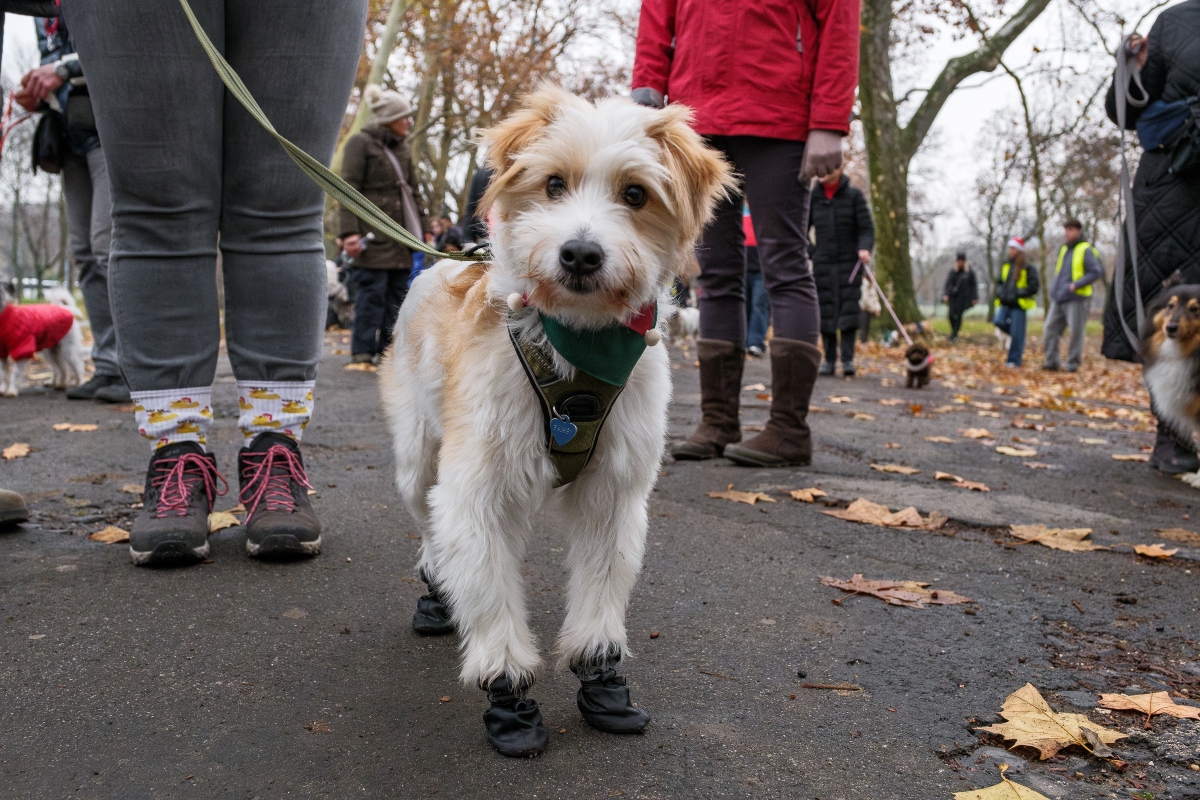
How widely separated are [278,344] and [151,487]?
63 cm

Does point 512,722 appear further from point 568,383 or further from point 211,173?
point 211,173

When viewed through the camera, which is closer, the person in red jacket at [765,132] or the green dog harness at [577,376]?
the green dog harness at [577,376]

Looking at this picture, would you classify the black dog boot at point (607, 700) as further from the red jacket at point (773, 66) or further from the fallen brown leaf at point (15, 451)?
the fallen brown leaf at point (15, 451)

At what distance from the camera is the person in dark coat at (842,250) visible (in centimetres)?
1218

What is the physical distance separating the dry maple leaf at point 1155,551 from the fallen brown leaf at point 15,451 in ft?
17.1

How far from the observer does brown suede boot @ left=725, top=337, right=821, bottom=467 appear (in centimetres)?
506

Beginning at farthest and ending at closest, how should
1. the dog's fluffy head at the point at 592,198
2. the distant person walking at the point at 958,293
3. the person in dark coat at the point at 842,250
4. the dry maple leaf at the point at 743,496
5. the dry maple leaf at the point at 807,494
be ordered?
the distant person walking at the point at 958,293 < the person in dark coat at the point at 842,250 < the dry maple leaf at the point at 807,494 < the dry maple leaf at the point at 743,496 < the dog's fluffy head at the point at 592,198

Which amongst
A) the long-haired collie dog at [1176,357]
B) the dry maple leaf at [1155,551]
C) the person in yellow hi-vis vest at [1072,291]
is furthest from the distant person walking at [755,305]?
the dry maple leaf at [1155,551]

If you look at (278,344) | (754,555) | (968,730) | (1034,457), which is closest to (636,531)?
(968,730)

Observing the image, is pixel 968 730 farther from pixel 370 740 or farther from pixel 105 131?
pixel 105 131

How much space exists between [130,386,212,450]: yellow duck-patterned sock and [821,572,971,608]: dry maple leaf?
225cm

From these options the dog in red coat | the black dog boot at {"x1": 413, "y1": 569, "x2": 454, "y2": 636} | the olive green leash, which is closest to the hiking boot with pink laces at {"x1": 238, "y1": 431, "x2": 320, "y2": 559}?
the black dog boot at {"x1": 413, "y1": 569, "x2": 454, "y2": 636}

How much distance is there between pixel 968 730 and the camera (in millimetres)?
2221

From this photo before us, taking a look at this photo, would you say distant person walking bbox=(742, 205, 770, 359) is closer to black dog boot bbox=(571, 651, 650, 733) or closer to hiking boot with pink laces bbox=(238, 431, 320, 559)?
hiking boot with pink laces bbox=(238, 431, 320, 559)
